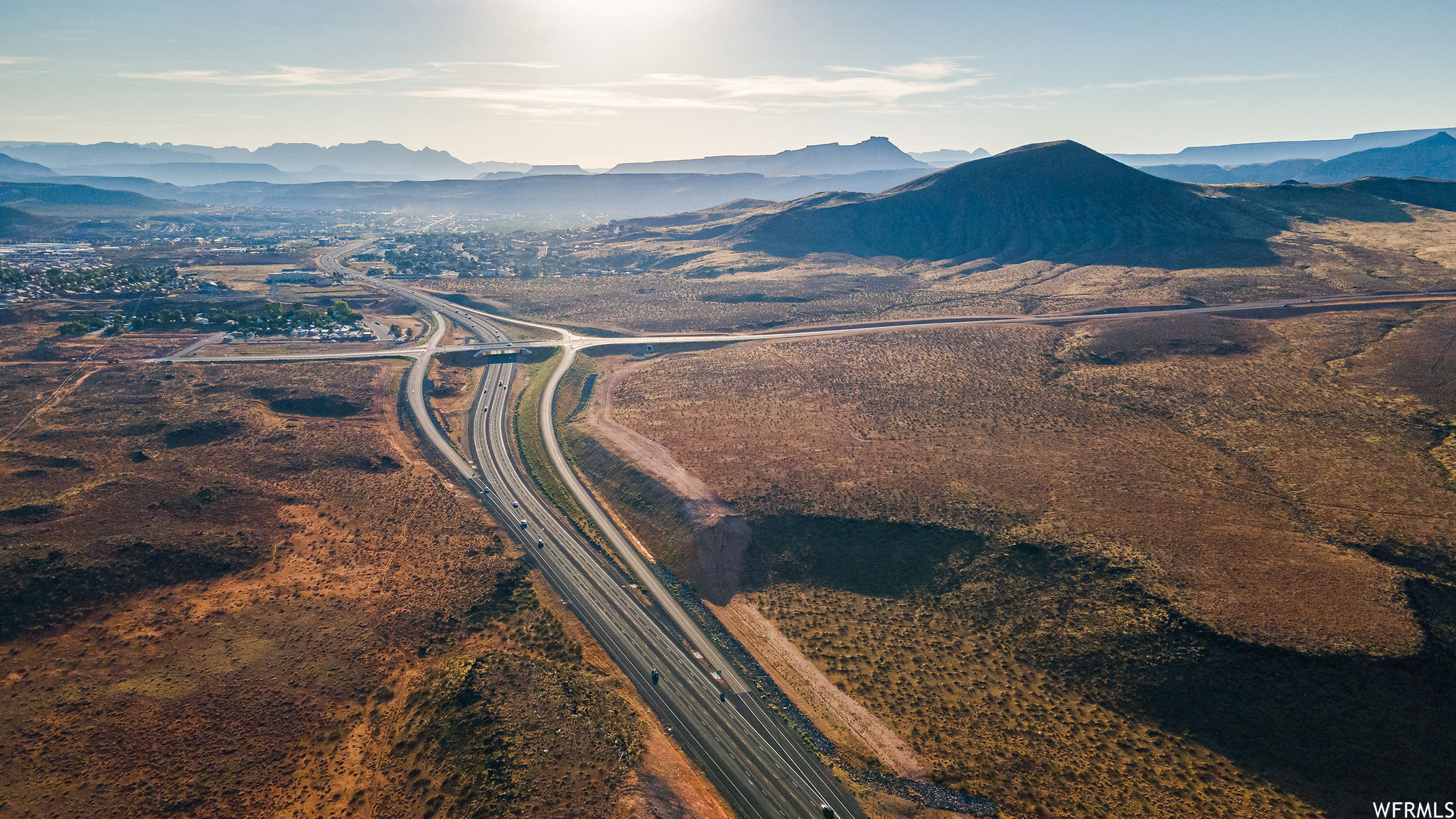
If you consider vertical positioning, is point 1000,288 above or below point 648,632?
above

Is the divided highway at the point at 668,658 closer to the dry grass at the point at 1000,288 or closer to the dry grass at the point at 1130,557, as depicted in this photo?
the dry grass at the point at 1130,557

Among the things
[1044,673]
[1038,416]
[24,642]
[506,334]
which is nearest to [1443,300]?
[1038,416]

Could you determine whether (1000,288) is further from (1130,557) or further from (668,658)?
(668,658)

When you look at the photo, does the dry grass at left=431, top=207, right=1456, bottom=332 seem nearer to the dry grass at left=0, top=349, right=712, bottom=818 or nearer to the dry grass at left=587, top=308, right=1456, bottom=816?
the dry grass at left=587, top=308, right=1456, bottom=816

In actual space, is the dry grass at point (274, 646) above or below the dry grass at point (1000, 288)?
below

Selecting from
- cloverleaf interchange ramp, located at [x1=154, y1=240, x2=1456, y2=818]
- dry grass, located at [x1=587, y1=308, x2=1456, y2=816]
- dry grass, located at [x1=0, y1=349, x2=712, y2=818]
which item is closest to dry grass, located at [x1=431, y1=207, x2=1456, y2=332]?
cloverleaf interchange ramp, located at [x1=154, y1=240, x2=1456, y2=818]

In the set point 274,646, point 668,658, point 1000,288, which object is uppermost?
point 1000,288

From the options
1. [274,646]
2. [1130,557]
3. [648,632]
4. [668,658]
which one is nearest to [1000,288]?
[1130,557]

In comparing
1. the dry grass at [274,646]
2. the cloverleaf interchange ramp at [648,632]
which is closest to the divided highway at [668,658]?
the cloverleaf interchange ramp at [648,632]

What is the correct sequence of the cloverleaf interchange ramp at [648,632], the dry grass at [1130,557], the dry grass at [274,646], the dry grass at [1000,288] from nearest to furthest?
the dry grass at [274,646] → the dry grass at [1130,557] → the cloverleaf interchange ramp at [648,632] → the dry grass at [1000,288]

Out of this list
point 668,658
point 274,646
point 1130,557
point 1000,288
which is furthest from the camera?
point 1000,288
